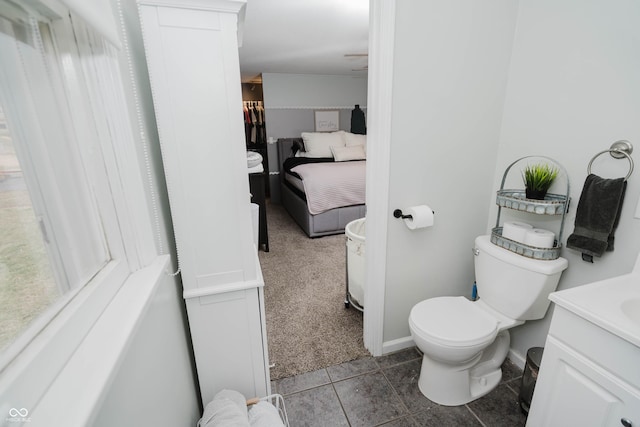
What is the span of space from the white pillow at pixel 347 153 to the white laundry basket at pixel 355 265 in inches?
111

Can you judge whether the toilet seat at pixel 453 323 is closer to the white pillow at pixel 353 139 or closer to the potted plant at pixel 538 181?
the potted plant at pixel 538 181

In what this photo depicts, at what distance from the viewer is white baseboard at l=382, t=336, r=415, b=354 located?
1834 mm

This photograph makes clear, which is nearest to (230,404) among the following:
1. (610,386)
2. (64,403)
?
(64,403)

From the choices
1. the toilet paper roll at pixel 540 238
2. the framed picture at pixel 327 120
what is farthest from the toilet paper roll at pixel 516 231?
the framed picture at pixel 327 120

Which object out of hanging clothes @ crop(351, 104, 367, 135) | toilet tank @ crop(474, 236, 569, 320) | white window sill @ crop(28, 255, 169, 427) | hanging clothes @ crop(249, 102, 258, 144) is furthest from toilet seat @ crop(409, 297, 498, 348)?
hanging clothes @ crop(249, 102, 258, 144)

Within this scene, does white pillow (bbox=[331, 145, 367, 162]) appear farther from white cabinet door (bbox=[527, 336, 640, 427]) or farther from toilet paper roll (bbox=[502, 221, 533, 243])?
white cabinet door (bbox=[527, 336, 640, 427])

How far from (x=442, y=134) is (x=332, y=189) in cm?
207

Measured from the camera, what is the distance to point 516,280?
1416 millimetres

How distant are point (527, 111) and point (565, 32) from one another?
13.7 inches

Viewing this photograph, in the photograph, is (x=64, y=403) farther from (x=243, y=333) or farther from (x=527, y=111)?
(x=527, y=111)

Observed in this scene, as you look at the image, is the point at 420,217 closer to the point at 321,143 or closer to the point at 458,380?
the point at 458,380

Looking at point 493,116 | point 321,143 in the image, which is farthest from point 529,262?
point 321,143

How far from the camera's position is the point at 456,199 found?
1689mm

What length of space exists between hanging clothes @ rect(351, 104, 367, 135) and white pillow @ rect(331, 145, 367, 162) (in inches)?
30.4
